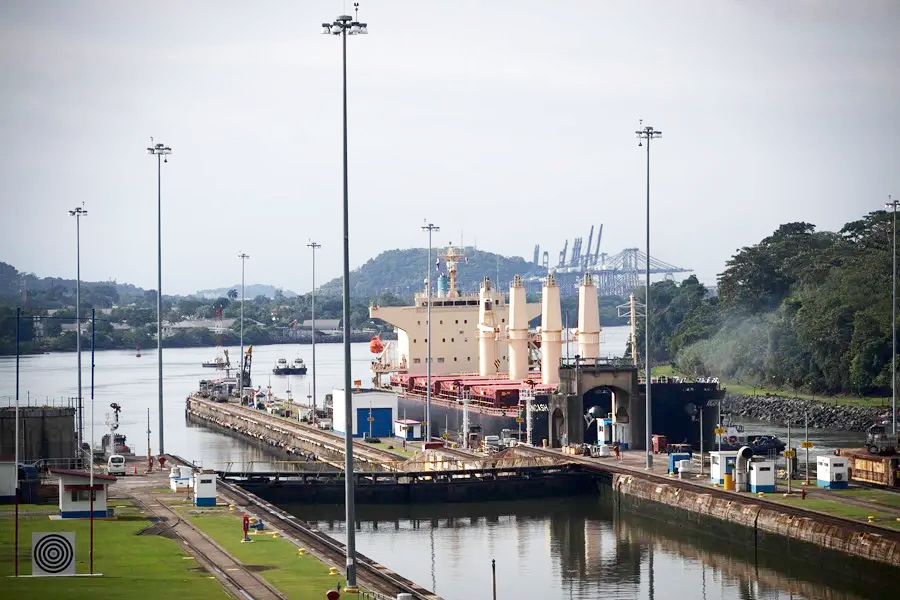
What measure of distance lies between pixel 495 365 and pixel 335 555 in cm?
5825

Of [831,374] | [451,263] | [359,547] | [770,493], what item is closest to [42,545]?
[359,547]

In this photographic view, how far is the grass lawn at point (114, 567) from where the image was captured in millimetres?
32438

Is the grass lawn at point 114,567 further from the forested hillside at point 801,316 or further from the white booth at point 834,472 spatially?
the forested hillside at point 801,316

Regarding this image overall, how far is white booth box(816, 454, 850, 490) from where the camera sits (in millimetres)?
50812

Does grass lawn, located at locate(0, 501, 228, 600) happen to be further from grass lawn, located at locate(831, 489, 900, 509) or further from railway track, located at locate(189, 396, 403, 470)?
railway track, located at locate(189, 396, 403, 470)

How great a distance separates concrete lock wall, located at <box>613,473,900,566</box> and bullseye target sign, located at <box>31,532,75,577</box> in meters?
20.9

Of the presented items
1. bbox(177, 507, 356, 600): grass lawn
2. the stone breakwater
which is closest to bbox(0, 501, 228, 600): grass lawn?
bbox(177, 507, 356, 600): grass lawn

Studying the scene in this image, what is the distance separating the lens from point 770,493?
164 feet

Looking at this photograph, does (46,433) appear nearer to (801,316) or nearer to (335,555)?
(335,555)

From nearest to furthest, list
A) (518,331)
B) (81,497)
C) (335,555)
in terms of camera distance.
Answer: (335,555) → (81,497) → (518,331)

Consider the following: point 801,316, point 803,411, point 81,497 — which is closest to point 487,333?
point 803,411

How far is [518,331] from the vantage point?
8712cm

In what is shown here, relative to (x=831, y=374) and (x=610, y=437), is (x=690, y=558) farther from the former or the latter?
(x=831, y=374)

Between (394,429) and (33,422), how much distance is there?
25.0 m
